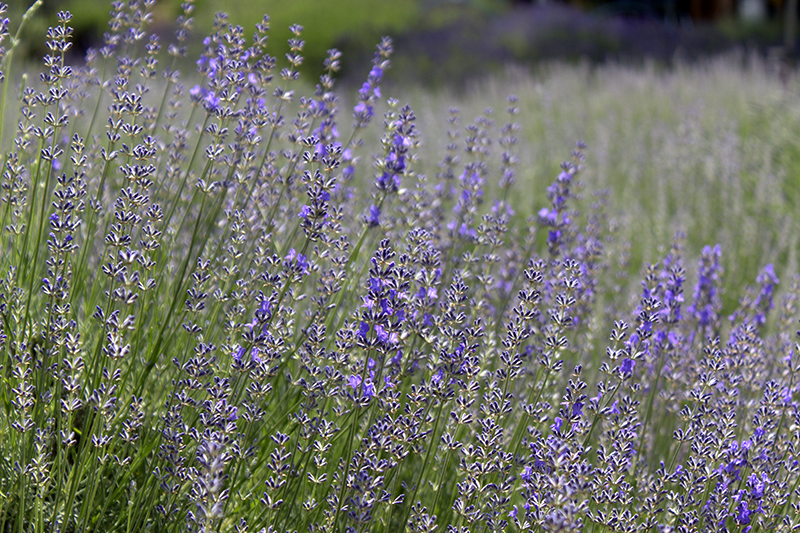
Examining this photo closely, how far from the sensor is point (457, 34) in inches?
472

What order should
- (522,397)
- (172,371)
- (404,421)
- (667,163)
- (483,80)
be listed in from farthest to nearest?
(483,80) < (667,163) < (522,397) < (172,371) < (404,421)

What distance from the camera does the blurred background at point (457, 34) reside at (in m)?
11.1

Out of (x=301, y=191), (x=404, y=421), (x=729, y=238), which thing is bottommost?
(x=729, y=238)

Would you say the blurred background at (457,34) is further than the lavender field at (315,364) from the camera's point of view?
Yes

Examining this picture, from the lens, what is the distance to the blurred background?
36.3ft

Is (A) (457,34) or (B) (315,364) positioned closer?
(B) (315,364)

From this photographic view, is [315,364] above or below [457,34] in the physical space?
below

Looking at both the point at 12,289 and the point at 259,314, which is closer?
the point at 259,314

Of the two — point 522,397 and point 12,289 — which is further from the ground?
point 12,289

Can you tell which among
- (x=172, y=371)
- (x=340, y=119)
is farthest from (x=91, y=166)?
(x=340, y=119)

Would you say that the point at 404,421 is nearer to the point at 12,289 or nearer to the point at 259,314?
the point at 259,314

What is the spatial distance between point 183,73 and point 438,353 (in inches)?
396

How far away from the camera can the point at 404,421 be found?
1.43 m

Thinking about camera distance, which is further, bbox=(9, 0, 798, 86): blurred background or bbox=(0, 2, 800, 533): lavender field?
bbox=(9, 0, 798, 86): blurred background
